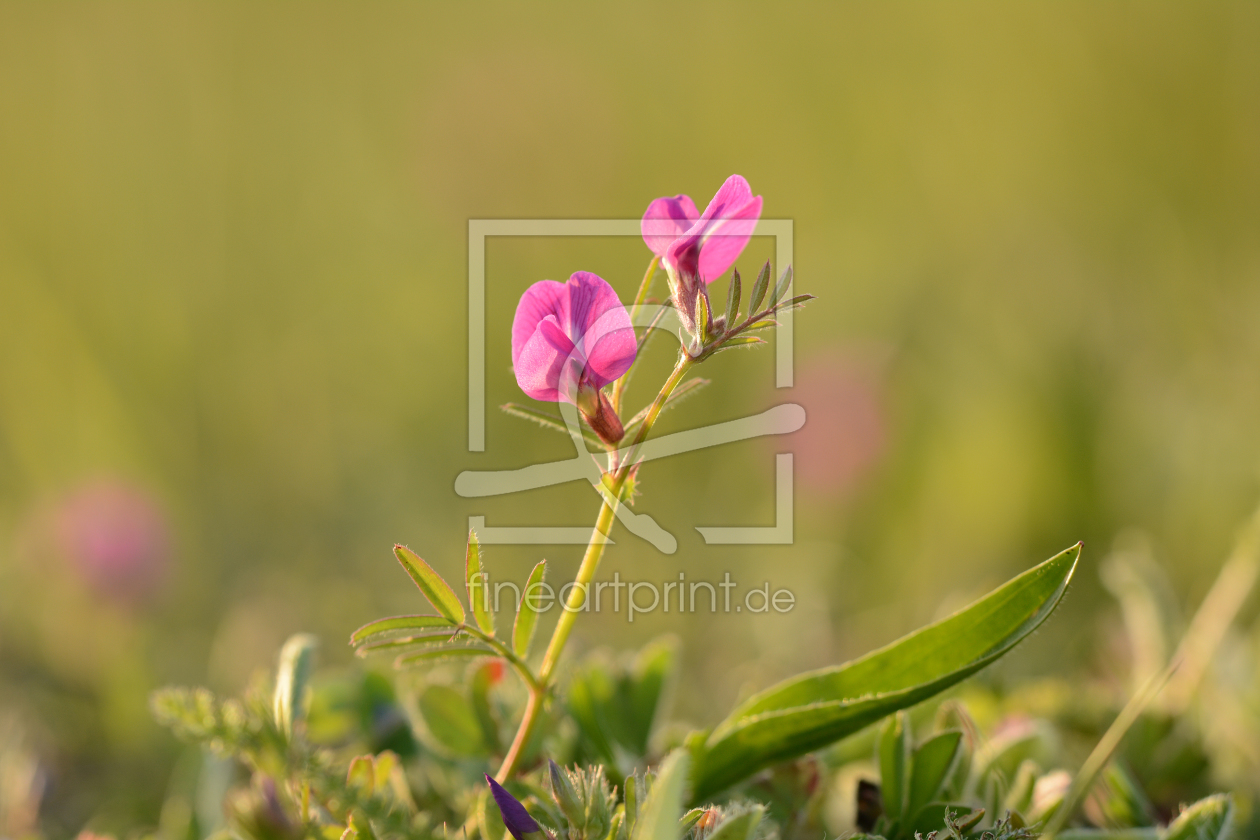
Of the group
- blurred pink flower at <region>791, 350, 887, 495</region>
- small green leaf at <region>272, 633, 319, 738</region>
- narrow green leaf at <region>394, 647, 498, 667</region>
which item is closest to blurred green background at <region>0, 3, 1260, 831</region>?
blurred pink flower at <region>791, 350, 887, 495</region>

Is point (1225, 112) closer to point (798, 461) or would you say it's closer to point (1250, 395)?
point (1250, 395)

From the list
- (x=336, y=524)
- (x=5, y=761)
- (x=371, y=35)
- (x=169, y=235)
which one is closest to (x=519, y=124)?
(x=371, y=35)

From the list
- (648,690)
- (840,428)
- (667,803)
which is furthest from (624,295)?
(667,803)

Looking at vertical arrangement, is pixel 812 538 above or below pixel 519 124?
below

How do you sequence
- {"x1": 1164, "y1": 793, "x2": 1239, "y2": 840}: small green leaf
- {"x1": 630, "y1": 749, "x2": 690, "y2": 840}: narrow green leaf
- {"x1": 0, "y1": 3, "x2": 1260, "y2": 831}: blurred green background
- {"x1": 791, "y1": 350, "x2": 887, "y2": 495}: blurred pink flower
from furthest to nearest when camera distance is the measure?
1. {"x1": 791, "y1": 350, "x2": 887, "y2": 495}: blurred pink flower
2. {"x1": 0, "y1": 3, "x2": 1260, "y2": 831}: blurred green background
3. {"x1": 1164, "y1": 793, "x2": 1239, "y2": 840}: small green leaf
4. {"x1": 630, "y1": 749, "x2": 690, "y2": 840}: narrow green leaf

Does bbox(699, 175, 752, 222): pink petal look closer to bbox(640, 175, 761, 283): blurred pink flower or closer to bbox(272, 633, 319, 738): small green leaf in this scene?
bbox(640, 175, 761, 283): blurred pink flower

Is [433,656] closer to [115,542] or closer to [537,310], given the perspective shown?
[537,310]
